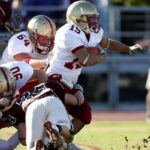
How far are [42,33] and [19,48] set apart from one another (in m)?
0.28

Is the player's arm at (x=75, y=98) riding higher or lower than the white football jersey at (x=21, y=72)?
lower

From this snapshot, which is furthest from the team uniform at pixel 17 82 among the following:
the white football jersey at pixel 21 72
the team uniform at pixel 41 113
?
the team uniform at pixel 41 113

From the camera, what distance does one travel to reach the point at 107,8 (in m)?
16.0

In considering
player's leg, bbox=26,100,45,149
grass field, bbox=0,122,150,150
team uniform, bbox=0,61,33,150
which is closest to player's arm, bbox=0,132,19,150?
team uniform, bbox=0,61,33,150

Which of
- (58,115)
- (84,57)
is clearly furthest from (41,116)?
(84,57)

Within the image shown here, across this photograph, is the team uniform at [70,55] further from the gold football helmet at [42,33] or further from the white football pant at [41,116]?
the white football pant at [41,116]

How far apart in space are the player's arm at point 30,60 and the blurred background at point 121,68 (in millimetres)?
6797

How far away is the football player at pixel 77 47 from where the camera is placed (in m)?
8.39

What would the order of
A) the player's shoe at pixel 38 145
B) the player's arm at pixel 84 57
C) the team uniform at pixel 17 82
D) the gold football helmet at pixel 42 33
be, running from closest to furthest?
the player's shoe at pixel 38 145 → the team uniform at pixel 17 82 → the player's arm at pixel 84 57 → the gold football helmet at pixel 42 33

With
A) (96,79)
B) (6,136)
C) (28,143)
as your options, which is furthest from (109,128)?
(28,143)

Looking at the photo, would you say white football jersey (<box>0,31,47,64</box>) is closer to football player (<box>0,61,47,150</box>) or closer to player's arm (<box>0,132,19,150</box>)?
football player (<box>0,61,47,150</box>)

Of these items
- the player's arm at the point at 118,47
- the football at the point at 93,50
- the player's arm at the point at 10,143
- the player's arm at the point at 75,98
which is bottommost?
the player's arm at the point at 10,143

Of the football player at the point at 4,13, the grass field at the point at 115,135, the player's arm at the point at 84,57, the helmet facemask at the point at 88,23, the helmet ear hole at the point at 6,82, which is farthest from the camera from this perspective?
the football player at the point at 4,13

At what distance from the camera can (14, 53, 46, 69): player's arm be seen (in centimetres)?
884
